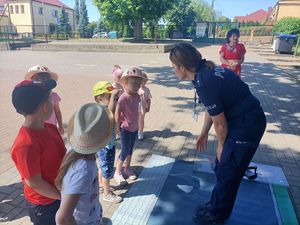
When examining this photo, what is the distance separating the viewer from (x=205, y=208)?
2986mm

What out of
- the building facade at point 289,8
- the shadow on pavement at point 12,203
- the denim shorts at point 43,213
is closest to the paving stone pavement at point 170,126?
the shadow on pavement at point 12,203

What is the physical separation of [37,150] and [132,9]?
24.9 meters

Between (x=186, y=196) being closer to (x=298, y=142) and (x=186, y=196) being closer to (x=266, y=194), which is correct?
(x=266, y=194)

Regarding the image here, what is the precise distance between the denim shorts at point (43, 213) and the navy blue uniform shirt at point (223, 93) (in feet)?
4.70

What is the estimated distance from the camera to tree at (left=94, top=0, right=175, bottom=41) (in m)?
24.6

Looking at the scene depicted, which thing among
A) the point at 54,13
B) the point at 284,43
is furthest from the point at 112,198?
the point at 54,13

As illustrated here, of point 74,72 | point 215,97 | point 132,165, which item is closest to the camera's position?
point 215,97

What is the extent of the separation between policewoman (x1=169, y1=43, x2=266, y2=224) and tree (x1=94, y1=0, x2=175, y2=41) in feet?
78.3

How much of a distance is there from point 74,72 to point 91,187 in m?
11.4

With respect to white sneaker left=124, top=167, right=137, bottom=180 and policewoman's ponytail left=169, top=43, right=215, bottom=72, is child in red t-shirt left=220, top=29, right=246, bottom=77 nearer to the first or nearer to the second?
white sneaker left=124, top=167, right=137, bottom=180

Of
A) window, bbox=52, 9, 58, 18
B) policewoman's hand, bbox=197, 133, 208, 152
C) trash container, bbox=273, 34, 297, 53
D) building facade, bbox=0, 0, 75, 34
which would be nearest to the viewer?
policewoman's hand, bbox=197, 133, 208, 152

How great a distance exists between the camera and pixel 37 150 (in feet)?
5.66

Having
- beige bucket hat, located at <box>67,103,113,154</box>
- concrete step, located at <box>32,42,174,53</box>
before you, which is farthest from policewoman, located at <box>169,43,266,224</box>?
concrete step, located at <box>32,42,174,53</box>

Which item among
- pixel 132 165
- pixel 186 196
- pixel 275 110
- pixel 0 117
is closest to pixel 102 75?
pixel 0 117
